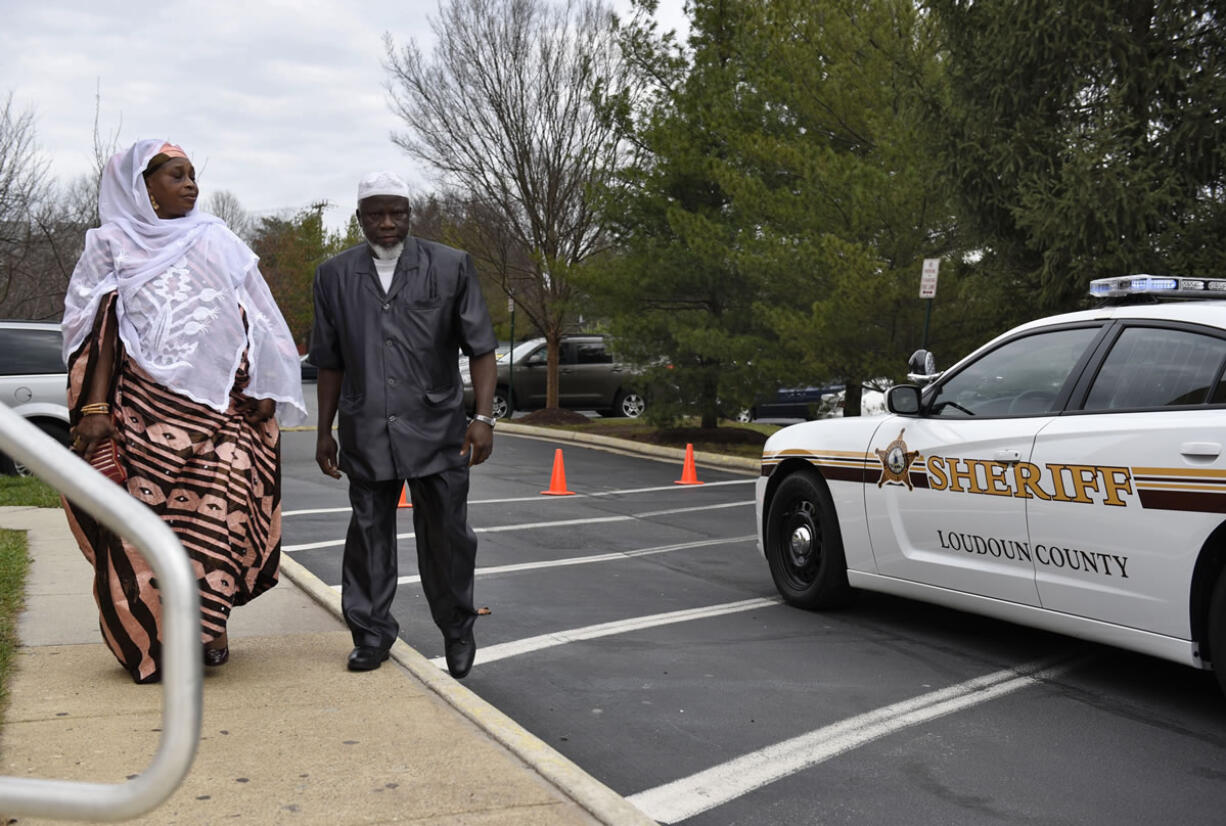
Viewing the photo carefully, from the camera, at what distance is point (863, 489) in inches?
266

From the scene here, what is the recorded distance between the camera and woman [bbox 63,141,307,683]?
4.89 meters

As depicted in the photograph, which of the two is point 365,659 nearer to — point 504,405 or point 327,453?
point 327,453

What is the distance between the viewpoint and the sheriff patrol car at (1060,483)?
16.4 feet

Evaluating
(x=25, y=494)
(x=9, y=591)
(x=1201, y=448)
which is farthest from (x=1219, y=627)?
(x=25, y=494)

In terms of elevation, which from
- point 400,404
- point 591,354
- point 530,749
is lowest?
point 530,749

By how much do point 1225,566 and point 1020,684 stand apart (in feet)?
3.77

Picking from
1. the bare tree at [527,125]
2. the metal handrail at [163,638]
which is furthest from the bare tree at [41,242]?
the metal handrail at [163,638]

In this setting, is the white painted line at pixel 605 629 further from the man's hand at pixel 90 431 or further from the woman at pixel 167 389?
the man's hand at pixel 90 431

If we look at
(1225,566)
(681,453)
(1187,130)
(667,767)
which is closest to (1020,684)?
(1225,566)

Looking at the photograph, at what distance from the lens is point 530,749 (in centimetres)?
417

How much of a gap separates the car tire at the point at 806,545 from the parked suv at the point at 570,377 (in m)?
19.8

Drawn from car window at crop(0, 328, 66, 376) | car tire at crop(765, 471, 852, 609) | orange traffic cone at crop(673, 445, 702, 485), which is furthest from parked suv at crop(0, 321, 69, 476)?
car tire at crop(765, 471, 852, 609)

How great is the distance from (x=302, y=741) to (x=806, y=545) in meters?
3.65

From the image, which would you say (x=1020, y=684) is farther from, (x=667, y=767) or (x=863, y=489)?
(x=667, y=767)
